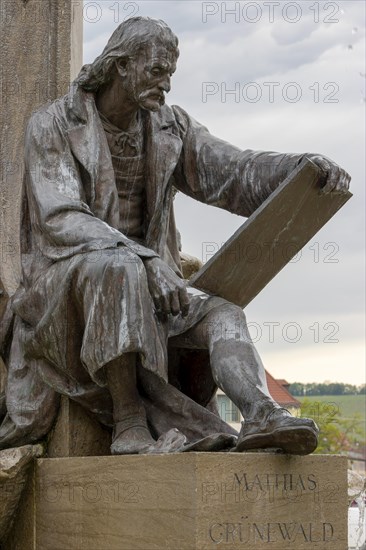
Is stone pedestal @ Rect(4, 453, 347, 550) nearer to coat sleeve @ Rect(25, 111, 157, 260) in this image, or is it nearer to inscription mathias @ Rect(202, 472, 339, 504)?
inscription mathias @ Rect(202, 472, 339, 504)

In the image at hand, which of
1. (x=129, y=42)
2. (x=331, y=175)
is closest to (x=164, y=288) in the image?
(x=331, y=175)

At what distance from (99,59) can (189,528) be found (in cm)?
262

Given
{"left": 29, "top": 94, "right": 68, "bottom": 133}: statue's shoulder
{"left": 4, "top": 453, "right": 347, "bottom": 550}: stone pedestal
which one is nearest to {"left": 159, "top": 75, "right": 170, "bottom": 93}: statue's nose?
{"left": 29, "top": 94, "right": 68, "bottom": 133}: statue's shoulder

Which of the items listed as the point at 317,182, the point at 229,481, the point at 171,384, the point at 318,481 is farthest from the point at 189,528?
the point at 317,182

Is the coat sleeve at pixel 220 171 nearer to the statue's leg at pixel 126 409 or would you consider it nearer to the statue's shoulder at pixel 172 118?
the statue's shoulder at pixel 172 118

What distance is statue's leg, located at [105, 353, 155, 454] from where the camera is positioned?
6.90m

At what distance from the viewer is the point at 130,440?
272 inches

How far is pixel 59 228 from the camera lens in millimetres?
7211

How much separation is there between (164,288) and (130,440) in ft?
2.46

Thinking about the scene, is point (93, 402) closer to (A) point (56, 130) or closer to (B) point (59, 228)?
(B) point (59, 228)

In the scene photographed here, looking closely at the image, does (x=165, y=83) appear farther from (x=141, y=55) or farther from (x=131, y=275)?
(x=131, y=275)

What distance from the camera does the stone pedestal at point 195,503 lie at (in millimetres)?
6367

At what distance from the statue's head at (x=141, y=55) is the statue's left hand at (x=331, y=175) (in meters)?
0.88

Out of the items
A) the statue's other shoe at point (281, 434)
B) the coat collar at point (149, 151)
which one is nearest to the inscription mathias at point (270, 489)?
the statue's other shoe at point (281, 434)
